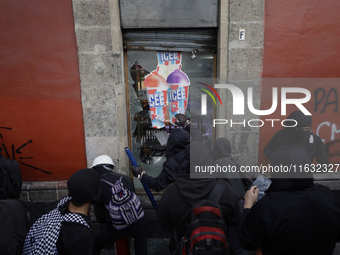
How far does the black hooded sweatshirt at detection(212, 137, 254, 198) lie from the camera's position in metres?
2.94

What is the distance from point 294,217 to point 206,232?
2.24 feet

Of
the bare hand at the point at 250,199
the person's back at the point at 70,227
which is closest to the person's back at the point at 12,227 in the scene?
the person's back at the point at 70,227

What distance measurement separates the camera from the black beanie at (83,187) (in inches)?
74.7

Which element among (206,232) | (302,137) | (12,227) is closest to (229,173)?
(206,232)

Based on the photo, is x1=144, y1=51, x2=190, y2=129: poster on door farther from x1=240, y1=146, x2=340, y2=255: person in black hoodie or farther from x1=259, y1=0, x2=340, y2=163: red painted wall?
x1=240, y1=146, x2=340, y2=255: person in black hoodie

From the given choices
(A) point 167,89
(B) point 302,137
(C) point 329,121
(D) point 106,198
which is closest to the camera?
(D) point 106,198

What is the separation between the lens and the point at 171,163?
10.4ft

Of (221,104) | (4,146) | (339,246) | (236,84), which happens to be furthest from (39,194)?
(339,246)

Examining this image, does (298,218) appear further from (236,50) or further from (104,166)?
(236,50)

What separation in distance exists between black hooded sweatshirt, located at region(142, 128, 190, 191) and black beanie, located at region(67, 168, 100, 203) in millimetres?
1294

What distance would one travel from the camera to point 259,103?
398cm

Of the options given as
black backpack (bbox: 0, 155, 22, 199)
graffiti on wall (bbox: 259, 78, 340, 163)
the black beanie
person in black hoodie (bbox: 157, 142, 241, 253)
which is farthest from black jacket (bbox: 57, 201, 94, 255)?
graffiti on wall (bbox: 259, 78, 340, 163)

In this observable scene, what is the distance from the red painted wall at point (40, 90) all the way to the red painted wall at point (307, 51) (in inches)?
130

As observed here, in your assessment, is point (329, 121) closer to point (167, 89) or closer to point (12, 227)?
point (167, 89)
